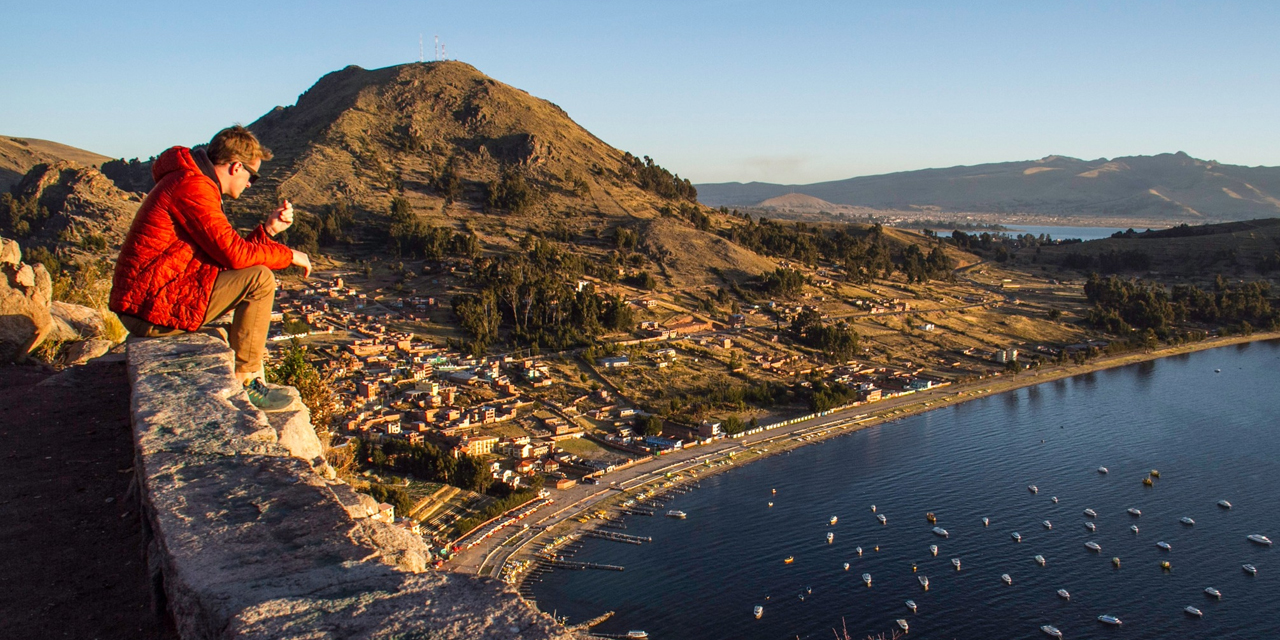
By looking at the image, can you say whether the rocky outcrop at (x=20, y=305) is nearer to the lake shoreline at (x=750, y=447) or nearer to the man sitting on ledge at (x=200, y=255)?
the man sitting on ledge at (x=200, y=255)

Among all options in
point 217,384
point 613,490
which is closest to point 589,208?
point 613,490

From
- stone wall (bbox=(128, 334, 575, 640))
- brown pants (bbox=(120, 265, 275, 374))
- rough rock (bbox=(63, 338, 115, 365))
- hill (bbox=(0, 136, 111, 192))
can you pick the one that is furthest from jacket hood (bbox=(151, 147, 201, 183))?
hill (bbox=(0, 136, 111, 192))

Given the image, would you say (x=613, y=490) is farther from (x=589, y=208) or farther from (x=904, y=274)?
(x=904, y=274)

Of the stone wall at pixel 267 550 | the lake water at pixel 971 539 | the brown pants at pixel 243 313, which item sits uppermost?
the brown pants at pixel 243 313

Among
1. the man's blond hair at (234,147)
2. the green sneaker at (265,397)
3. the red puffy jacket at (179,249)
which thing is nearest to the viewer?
the red puffy jacket at (179,249)

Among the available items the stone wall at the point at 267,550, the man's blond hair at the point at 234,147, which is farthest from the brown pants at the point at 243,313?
the stone wall at the point at 267,550

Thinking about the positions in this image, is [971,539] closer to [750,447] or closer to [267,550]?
[750,447]
